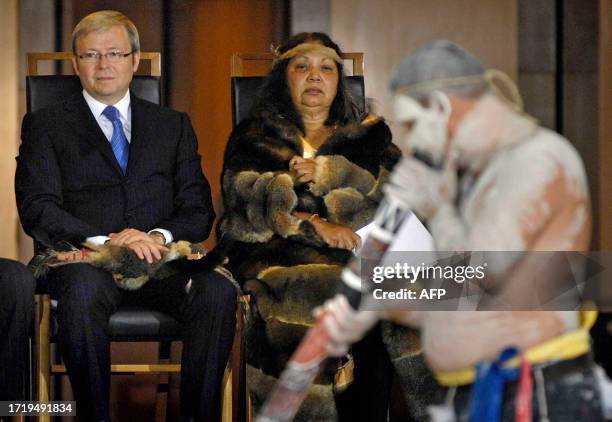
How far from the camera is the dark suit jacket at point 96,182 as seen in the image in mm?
2674

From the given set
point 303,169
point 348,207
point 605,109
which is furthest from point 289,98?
point 605,109

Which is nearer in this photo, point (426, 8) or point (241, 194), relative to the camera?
point (241, 194)

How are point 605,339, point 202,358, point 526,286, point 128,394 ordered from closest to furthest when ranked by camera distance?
point 526,286 < point 605,339 < point 202,358 < point 128,394

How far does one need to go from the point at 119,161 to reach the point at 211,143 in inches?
33.4

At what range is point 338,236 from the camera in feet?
8.68

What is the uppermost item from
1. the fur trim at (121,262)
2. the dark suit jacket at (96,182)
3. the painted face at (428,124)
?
the painted face at (428,124)

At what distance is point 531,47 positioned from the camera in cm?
350

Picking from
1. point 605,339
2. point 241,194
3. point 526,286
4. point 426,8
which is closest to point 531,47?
point 426,8

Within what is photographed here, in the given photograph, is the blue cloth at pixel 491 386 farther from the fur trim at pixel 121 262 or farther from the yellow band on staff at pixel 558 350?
the fur trim at pixel 121 262

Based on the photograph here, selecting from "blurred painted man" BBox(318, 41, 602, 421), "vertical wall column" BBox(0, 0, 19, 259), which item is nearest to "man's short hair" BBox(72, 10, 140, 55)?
"vertical wall column" BBox(0, 0, 19, 259)

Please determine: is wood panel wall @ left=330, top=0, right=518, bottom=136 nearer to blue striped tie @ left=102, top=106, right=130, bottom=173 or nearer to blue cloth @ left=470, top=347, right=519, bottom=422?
blue striped tie @ left=102, top=106, right=130, bottom=173

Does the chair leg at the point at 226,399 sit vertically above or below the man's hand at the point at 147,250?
below

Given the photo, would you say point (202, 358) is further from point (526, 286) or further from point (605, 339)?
point (526, 286)

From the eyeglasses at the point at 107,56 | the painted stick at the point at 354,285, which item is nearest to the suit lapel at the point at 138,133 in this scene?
the eyeglasses at the point at 107,56
